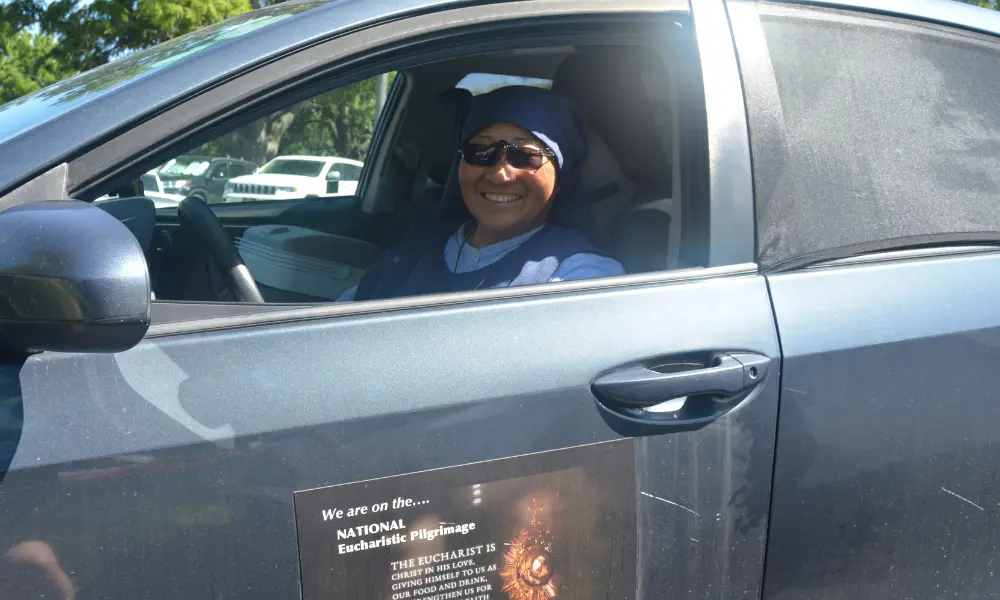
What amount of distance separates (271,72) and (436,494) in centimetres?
70

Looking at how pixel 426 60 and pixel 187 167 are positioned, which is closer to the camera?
pixel 426 60

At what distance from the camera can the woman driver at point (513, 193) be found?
2.27 m

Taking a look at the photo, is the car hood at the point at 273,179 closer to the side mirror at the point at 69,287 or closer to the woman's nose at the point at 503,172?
the woman's nose at the point at 503,172

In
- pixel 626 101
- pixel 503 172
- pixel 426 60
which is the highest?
pixel 426 60

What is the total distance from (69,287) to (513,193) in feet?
4.11

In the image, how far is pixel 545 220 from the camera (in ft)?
7.78

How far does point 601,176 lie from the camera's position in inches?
99.4

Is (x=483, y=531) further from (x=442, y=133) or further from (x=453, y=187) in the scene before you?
(x=442, y=133)

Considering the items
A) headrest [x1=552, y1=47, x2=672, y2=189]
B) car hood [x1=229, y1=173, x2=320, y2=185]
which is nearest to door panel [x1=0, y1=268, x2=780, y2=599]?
headrest [x1=552, y1=47, x2=672, y2=189]

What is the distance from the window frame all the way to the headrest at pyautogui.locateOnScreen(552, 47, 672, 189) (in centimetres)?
24

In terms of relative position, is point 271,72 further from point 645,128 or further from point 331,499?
point 645,128

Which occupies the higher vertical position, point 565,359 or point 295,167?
point 295,167

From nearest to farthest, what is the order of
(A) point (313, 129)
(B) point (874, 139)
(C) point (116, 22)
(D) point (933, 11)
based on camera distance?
(B) point (874, 139)
(D) point (933, 11)
(A) point (313, 129)
(C) point (116, 22)

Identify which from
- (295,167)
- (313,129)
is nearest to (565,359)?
(313,129)
